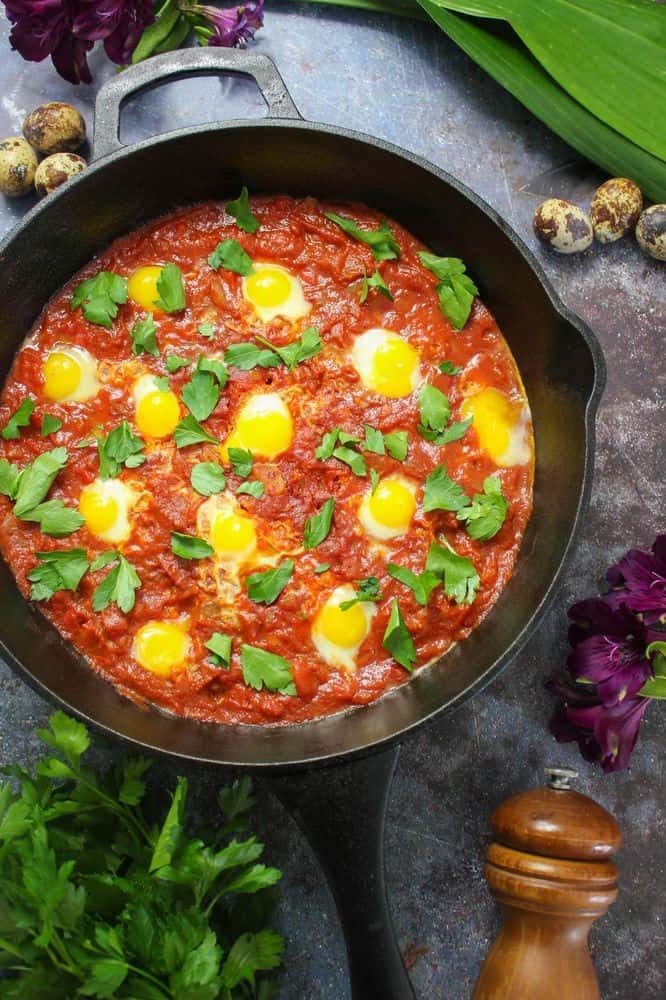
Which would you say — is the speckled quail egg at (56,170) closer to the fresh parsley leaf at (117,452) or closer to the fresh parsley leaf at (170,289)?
the fresh parsley leaf at (170,289)

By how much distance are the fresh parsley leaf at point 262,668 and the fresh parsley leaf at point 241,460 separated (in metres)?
0.63

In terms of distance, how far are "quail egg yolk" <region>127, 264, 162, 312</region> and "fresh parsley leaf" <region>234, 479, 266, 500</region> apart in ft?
2.57

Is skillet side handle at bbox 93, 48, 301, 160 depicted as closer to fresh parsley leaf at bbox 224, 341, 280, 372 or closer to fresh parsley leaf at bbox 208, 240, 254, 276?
fresh parsley leaf at bbox 208, 240, 254, 276

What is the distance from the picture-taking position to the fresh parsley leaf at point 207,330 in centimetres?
383

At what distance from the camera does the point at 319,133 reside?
363cm

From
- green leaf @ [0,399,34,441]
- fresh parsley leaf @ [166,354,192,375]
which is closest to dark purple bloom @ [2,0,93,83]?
fresh parsley leaf @ [166,354,192,375]

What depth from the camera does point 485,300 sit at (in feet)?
13.2

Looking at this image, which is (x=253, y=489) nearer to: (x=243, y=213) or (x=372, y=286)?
(x=372, y=286)

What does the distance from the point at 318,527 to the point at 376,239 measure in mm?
1157

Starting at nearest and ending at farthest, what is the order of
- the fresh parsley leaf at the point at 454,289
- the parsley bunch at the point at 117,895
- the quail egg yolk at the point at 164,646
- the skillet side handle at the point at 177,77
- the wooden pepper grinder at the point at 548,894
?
the parsley bunch at the point at 117,895, the wooden pepper grinder at the point at 548,894, the skillet side handle at the point at 177,77, the quail egg yolk at the point at 164,646, the fresh parsley leaf at the point at 454,289

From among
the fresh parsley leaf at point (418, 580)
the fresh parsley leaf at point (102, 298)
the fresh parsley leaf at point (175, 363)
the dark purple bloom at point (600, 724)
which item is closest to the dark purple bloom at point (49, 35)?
the fresh parsley leaf at point (102, 298)

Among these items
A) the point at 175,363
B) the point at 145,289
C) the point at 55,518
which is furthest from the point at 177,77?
the point at 55,518

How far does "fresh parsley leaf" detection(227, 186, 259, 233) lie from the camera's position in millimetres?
3921

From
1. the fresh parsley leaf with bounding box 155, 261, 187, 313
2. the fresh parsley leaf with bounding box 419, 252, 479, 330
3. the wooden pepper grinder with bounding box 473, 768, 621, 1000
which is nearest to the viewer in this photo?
the wooden pepper grinder with bounding box 473, 768, 621, 1000
